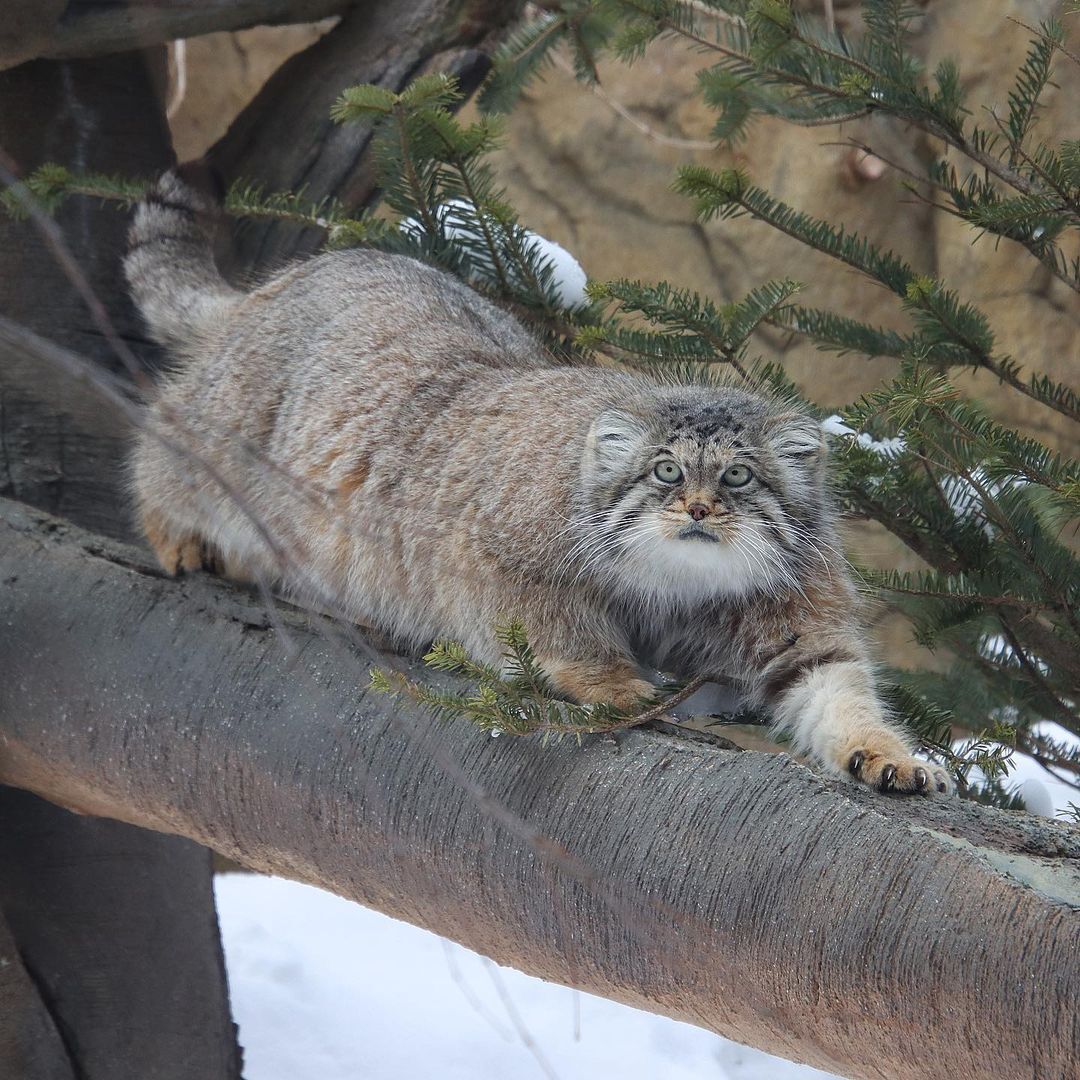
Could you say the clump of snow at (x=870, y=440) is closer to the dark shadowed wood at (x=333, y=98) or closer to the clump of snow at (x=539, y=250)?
the clump of snow at (x=539, y=250)

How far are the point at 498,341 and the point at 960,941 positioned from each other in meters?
2.22

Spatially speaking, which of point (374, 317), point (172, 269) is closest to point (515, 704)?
point (374, 317)

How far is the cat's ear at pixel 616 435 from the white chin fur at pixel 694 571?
217mm

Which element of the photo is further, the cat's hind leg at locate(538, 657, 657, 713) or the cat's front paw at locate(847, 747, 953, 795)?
the cat's hind leg at locate(538, 657, 657, 713)

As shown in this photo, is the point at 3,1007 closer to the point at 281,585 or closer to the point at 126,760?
the point at 126,760

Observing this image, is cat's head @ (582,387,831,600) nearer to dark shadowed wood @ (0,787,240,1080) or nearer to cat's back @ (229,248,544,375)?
cat's back @ (229,248,544,375)

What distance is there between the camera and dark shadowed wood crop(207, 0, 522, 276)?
4.10 metres

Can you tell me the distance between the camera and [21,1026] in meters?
3.48

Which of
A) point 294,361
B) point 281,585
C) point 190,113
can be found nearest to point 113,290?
point 294,361

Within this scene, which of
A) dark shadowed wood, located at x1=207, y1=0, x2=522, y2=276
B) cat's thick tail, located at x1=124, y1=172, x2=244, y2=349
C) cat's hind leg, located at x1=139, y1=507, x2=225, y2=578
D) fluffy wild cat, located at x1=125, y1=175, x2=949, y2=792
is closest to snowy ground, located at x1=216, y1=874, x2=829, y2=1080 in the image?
cat's hind leg, located at x1=139, y1=507, x2=225, y2=578

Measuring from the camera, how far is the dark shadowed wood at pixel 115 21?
3.62 meters

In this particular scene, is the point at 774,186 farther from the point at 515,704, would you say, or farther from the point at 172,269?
the point at 515,704

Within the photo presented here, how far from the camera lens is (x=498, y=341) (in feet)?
11.8

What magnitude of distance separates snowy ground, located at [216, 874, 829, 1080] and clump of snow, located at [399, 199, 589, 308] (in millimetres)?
2104
